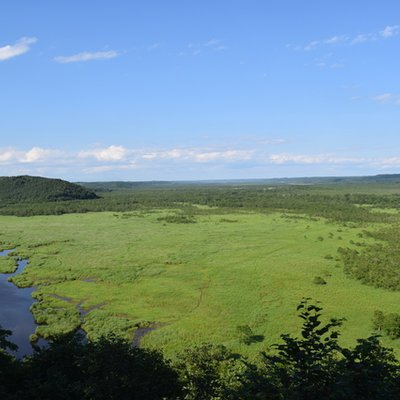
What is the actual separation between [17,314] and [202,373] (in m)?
29.7

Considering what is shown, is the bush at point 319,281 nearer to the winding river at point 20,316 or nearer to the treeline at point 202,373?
the winding river at point 20,316

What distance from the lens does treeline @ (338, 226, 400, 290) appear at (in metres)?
52.0

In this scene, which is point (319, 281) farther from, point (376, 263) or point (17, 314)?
point (17, 314)

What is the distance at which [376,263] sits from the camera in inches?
2376

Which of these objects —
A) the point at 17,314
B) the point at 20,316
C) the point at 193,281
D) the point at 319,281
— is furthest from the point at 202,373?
the point at 319,281

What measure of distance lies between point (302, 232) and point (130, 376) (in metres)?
78.5

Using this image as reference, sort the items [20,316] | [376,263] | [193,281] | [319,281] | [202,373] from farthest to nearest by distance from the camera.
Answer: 1. [376,263]
2. [193,281]
3. [319,281]
4. [20,316]
5. [202,373]

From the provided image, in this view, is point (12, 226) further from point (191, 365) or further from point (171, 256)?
point (191, 365)

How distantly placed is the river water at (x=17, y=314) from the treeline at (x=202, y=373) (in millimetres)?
14345

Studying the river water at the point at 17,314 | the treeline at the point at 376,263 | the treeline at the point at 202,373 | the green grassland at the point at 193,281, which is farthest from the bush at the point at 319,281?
the river water at the point at 17,314

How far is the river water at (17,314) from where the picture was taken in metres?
36.4

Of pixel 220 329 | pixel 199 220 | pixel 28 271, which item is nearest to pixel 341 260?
pixel 220 329

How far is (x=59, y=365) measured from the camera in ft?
73.4

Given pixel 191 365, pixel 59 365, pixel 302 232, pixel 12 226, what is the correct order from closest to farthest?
pixel 59 365, pixel 191 365, pixel 302 232, pixel 12 226
